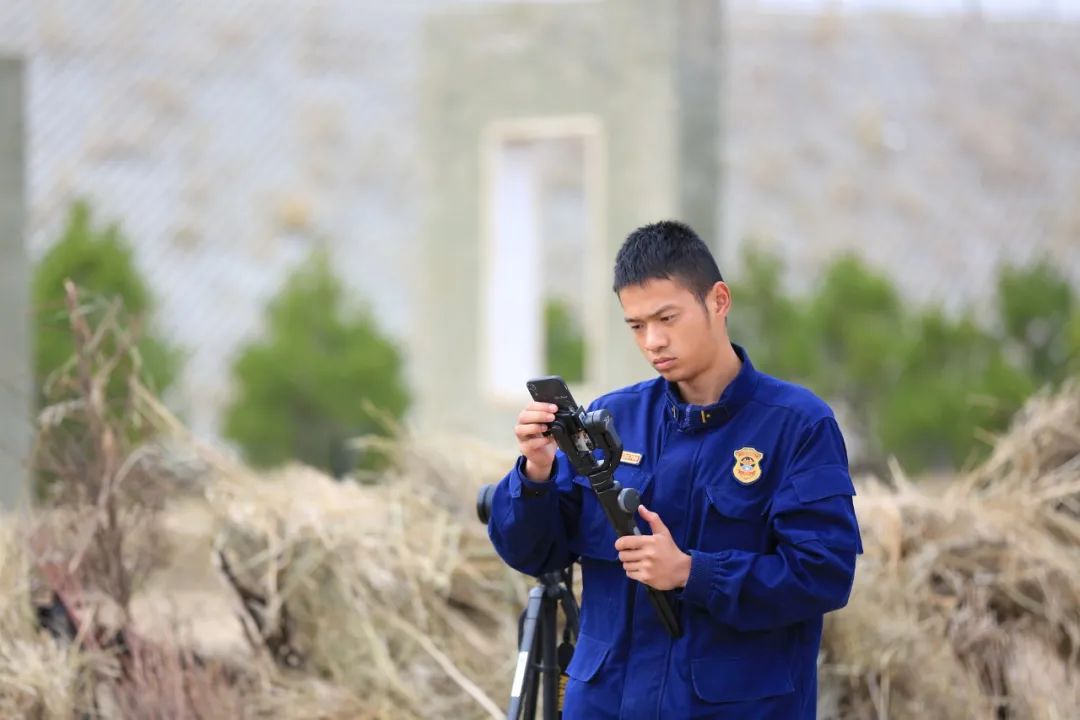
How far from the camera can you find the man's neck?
9.04ft

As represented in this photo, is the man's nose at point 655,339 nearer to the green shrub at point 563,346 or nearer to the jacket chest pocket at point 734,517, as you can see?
the jacket chest pocket at point 734,517

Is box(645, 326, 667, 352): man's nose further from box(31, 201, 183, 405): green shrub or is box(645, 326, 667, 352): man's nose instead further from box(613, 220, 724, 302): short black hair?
box(31, 201, 183, 405): green shrub

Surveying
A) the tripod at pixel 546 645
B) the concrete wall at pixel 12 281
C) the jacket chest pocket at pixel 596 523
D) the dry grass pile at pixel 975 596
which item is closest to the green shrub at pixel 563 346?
the concrete wall at pixel 12 281

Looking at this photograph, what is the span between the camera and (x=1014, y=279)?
13914 mm

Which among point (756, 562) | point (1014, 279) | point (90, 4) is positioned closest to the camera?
point (756, 562)

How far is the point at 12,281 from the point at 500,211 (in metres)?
4.49

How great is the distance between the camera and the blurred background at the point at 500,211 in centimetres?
1003

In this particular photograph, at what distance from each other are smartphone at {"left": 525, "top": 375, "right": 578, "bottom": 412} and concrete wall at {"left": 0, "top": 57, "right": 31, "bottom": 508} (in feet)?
16.7

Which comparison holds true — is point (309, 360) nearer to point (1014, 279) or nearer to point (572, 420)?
point (1014, 279)

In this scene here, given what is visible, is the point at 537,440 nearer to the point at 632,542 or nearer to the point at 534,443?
the point at 534,443

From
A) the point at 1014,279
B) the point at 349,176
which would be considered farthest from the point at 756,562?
the point at 349,176

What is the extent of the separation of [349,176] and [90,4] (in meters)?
5.28

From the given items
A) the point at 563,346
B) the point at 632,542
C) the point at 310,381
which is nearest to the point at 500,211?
the point at 310,381

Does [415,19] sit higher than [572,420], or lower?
higher
